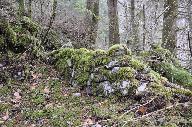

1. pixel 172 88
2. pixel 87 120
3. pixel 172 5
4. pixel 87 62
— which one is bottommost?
pixel 87 120

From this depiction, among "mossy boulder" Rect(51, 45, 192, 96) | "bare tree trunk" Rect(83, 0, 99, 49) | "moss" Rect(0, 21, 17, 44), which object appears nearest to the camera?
"mossy boulder" Rect(51, 45, 192, 96)

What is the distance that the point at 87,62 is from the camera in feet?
22.4

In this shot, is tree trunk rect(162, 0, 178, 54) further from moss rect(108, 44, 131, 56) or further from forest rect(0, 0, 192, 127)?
moss rect(108, 44, 131, 56)

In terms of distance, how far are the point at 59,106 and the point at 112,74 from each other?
1169mm

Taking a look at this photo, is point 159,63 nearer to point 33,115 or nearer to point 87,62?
point 87,62

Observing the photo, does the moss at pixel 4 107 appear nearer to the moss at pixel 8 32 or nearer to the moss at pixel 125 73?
the moss at pixel 125 73

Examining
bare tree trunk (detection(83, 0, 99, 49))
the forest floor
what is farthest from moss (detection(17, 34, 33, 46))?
bare tree trunk (detection(83, 0, 99, 49))

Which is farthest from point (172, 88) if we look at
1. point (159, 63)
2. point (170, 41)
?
point (170, 41)

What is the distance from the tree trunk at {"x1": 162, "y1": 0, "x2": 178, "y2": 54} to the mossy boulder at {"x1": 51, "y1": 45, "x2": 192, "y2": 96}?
161 inches

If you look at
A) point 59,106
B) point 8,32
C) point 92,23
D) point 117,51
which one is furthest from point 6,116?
point 92,23

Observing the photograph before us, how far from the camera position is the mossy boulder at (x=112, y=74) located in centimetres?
592

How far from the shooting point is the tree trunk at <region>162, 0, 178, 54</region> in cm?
1040

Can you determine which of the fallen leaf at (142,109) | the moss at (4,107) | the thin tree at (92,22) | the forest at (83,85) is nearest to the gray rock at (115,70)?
the forest at (83,85)

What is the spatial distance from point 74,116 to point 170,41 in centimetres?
598
